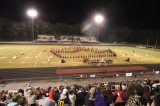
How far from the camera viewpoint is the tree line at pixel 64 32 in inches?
3311

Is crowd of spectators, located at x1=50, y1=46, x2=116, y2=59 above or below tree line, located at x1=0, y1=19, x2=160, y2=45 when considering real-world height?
below

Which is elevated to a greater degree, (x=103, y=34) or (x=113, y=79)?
Answer: (x=103, y=34)

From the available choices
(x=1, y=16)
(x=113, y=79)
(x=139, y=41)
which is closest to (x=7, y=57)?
(x=113, y=79)

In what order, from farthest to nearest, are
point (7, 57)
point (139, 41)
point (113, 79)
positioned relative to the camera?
1. point (139, 41)
2. point (7, 57)
3. point (113, 79)

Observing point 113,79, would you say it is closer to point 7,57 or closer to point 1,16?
point 7,57

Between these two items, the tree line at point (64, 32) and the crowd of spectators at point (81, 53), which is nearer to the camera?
the crowd of spectators at point (81, 53)

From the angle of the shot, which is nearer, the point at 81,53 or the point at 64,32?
the point at 81,53

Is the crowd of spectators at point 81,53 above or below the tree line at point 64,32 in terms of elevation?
below

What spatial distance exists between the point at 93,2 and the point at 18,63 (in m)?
57.4

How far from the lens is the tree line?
84.1 metres

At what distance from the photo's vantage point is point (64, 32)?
95000mm

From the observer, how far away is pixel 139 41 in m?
97.9

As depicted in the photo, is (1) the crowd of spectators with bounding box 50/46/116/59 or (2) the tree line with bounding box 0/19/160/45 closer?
(1) the crowd of spectators with bounding box 50/46/116/59

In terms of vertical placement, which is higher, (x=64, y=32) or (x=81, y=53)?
(x=64, y=32)
